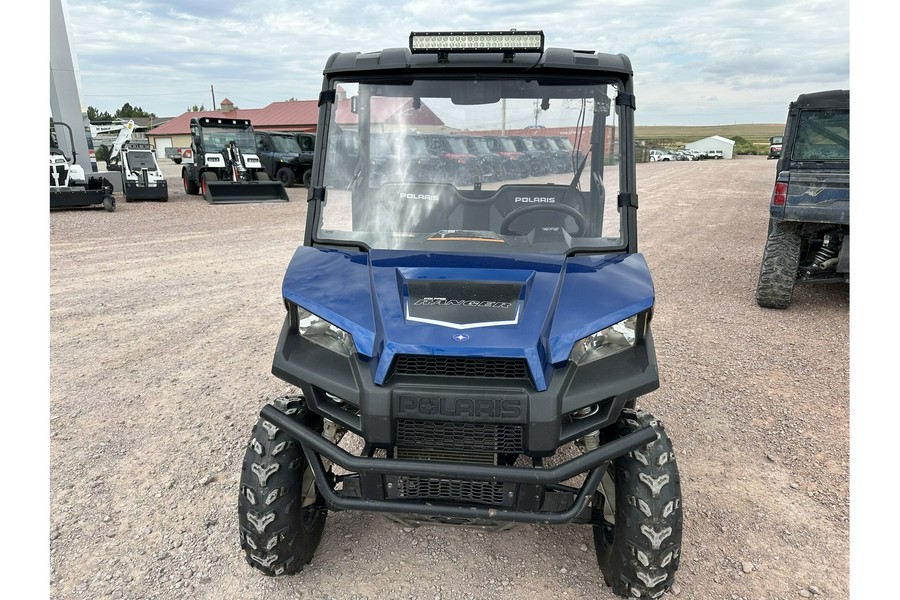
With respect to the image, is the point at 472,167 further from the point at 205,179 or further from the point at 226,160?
the point at 226,160

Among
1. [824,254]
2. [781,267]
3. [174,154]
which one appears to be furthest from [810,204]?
[174,154]

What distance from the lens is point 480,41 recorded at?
2332 mm

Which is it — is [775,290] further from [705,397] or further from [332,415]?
[332,415]

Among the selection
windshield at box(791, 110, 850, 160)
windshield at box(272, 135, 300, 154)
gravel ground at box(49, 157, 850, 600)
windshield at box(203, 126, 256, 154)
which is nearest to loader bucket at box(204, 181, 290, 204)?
windshield at box(203, 126, 256, 154)

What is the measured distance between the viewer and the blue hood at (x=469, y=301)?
78.4 inches

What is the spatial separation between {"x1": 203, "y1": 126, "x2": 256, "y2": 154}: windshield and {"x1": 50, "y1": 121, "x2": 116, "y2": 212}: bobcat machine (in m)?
4.04

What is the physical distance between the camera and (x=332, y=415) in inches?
83.2

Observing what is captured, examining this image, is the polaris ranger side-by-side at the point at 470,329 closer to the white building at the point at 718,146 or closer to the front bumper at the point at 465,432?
the front bumper at the point at 465,432

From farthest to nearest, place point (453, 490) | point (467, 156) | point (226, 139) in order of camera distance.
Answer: point (226, 139) → point (467, 156) → point (453, 490)

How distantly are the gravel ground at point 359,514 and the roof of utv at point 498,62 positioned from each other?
6.74 feet

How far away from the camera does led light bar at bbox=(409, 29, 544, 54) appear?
7.61ft

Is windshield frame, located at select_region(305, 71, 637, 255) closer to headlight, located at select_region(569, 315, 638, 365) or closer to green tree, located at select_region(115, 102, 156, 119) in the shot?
headlight, located at select_region(569, 315, 638, 365)

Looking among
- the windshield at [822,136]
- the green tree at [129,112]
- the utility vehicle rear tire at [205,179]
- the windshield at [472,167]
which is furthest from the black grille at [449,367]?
the green tree at [129,112]

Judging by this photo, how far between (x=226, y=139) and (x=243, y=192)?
8.42 ft
